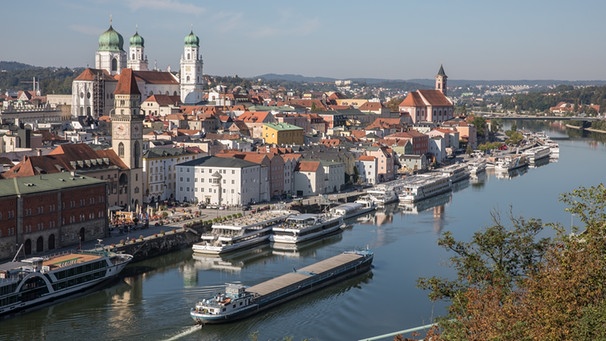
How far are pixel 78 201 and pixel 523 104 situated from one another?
322 ft

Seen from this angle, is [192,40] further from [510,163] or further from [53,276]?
[53,276]

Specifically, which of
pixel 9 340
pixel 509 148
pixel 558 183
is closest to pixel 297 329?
pixel 9 340

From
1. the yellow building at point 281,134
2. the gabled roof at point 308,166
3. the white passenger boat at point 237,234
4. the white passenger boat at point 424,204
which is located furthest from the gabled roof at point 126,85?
the yellow building at point 281,134

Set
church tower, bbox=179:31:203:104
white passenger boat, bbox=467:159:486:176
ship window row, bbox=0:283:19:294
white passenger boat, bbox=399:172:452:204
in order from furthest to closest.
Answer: church tower, bbox=179:31:203:104
white passenger boat, bbox=467:159:486:176
white passenger boat, bbox=399:172:452:204
ship window row, bbox=0:283:19:294

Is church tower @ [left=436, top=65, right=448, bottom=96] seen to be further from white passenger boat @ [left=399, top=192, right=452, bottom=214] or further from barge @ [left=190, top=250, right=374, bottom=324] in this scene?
barge @ [left=190, top=250, right=374, bottom=324]

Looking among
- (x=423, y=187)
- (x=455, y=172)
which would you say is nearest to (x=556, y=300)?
(x=423, y=187)

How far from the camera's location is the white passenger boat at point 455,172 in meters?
40.9

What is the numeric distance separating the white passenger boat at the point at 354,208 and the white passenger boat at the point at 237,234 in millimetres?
3205

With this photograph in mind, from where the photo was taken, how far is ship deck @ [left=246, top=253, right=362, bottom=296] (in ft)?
57.5

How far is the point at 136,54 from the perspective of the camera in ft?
195

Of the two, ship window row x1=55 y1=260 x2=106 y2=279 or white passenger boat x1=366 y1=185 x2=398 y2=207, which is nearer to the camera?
ship window row x1=55 y1=260 x2=106 y2=279

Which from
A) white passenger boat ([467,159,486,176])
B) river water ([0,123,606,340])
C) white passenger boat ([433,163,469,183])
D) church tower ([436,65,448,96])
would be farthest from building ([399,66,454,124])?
river water ([0,123,606,340])

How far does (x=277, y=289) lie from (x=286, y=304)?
→ 34 centimetres

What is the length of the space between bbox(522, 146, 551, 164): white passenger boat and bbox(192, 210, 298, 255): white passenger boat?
28.7m
